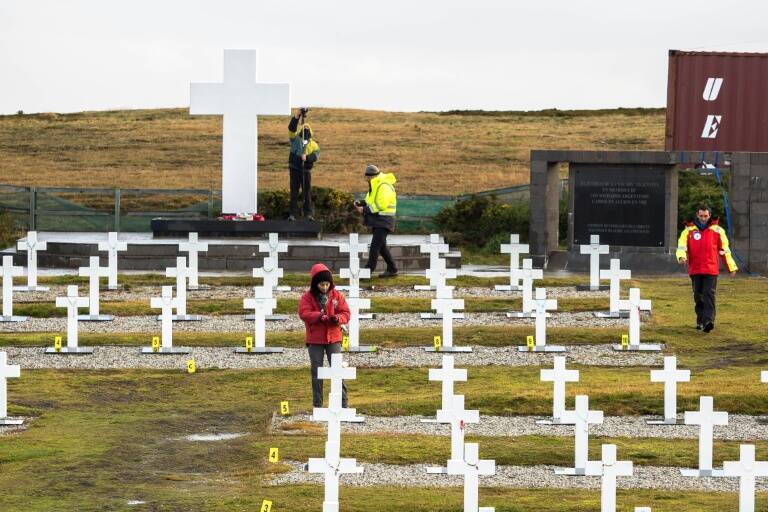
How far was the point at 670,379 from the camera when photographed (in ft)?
58.9

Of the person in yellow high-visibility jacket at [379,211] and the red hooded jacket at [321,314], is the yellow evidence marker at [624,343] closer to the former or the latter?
the red hooded jacket at [321,314]

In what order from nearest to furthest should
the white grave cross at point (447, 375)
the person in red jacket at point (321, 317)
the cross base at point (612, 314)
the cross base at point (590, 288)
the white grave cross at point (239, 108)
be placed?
the white grave cross at point (447, 375), the person in red jacket at point (321, 317), the cross base at point (612, 314), the cross base at point (590, 288), the white grave cross at point (239, 108)

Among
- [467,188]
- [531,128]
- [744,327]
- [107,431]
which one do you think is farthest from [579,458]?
[531,128]

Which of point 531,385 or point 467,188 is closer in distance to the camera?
point 531,385

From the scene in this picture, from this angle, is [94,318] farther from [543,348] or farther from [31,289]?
[543,348]

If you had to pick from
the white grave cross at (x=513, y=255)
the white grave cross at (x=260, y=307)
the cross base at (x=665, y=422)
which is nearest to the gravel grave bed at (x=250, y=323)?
the white grave cross at (x=260, y=307)

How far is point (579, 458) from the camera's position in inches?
619

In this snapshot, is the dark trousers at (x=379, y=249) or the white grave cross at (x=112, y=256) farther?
the dark trousers at (x=379, y=249)

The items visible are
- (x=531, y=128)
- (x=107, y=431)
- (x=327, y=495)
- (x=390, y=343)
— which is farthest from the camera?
(x=531, y=128)

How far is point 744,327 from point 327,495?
13.9 meters

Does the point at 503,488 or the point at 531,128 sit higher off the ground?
the point at 531,128

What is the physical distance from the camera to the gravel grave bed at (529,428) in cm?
1791

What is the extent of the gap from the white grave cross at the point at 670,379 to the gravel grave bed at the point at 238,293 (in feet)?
34.2

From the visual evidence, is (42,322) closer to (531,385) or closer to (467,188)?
(531,385)
